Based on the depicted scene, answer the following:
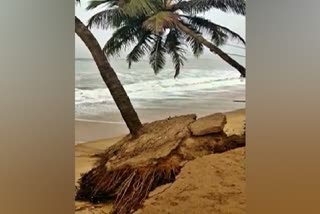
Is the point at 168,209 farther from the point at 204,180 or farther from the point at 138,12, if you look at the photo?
the point at 138,12

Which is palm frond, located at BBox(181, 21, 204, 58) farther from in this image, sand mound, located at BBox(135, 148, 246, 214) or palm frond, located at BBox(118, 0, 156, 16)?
sand mound, located at BBox(135, 148, 246, 214)

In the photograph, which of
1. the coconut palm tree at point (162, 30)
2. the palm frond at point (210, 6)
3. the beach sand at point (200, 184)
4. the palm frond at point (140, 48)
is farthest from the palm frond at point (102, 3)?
the beach sand at point (200, 184)

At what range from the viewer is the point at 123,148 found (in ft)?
9.69

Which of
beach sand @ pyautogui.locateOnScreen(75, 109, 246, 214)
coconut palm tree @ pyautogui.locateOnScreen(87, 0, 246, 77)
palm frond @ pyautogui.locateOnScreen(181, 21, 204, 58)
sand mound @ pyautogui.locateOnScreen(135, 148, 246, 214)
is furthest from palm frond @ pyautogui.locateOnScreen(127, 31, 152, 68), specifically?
sand mound @ pyautogui.locateOnScreen(135, 148, 246, 214)

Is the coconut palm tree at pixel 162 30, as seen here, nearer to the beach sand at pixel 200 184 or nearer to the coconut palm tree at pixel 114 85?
the coconut palm tree at pixel 114 85

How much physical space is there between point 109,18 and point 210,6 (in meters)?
0.65

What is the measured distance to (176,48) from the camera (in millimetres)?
2869

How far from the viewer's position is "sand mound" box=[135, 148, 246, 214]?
2.80 m

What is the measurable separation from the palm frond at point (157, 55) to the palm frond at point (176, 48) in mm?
40

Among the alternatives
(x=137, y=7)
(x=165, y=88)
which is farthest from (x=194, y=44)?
(x=137, y=7)

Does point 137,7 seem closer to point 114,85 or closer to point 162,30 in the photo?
point 162,30

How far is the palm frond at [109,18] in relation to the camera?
2910mm
